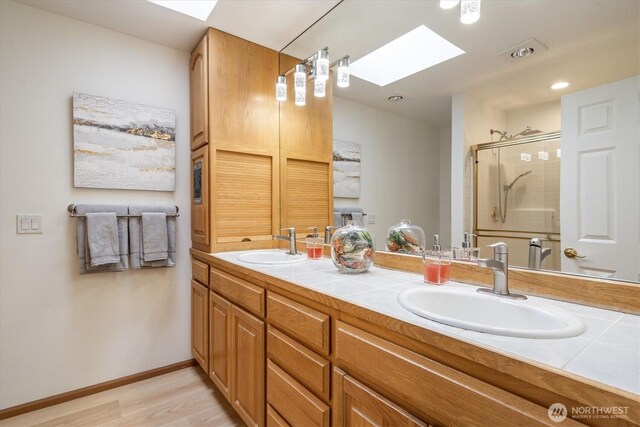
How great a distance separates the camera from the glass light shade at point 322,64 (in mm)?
1923

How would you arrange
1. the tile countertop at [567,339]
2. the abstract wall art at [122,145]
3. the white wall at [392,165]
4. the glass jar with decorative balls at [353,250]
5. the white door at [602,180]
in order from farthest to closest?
the abstract wall art at [122,145]
the white wall at [392,165]
the glass jar with decorative balls at [353,250]
the white door at [602,180]
the tile countertop at [567,339]

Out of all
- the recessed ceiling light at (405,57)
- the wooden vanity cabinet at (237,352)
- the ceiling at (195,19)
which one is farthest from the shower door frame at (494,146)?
the ceiling at (195,19)

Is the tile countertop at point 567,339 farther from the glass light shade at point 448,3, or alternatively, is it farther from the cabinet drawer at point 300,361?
the glass light shade at point 448,3

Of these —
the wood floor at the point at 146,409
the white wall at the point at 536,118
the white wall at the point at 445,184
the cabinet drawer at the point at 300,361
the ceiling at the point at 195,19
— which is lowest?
the wood floor at the point at 146,409

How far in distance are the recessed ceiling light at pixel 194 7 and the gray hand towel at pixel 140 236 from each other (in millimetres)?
1251

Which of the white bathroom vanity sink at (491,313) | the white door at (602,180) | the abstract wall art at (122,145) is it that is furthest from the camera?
the abstract wall art at (122,145)

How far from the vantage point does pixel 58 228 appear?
189 cm

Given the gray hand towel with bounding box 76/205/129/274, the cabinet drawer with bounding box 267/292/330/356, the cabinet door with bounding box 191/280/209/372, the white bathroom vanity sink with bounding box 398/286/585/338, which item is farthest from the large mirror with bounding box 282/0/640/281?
the gray hand towel with bounding box 76/205/129/274

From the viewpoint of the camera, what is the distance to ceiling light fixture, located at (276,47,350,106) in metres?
1.85

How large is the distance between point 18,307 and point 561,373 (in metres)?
2.52

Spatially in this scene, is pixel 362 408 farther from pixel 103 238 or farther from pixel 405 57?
pixel 103 238

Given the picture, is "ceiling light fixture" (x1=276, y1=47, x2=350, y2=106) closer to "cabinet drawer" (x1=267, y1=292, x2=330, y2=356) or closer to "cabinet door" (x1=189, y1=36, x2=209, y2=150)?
"cabinet door" (x1=189, y1=36, x2=209, y2=150)

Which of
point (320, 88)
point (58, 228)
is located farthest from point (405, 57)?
point (58, 228)

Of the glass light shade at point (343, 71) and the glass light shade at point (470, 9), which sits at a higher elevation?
the glass light shade at point (343, 71)
